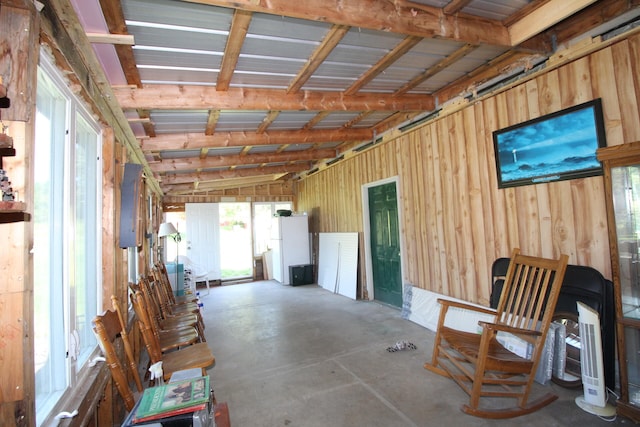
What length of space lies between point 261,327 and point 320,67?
344 centimetres

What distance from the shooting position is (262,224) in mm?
9266

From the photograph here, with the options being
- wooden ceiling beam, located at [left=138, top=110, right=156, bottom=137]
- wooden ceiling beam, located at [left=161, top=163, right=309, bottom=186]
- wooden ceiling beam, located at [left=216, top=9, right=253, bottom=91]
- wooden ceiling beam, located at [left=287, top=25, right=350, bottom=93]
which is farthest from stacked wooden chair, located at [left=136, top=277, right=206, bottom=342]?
wooden ceiling beam, located at [left=161, top=163, right=309, bottom=186]

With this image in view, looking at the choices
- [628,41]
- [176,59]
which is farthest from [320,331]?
[628,41]

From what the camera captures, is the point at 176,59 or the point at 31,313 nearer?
the point at 31,313

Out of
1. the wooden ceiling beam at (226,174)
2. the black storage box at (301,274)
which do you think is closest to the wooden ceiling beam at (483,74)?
the wooden ceiling beam at (226,174)

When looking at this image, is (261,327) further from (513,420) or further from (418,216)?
(513,420)

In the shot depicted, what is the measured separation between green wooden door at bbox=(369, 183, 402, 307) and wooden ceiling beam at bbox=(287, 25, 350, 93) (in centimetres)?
248

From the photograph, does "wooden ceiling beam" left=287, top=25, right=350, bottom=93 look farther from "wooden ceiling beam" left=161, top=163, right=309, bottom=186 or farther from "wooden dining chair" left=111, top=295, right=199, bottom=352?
"wooden ceiling beam" left=161, top=163, right=309, bottom=186

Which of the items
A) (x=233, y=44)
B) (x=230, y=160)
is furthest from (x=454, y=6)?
(x=230, y=160)

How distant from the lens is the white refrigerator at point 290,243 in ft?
25.5

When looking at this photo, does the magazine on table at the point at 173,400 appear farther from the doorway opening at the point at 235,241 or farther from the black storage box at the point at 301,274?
the doorway opening at the point at 235,241

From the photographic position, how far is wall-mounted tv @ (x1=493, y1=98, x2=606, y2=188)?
2.51 metres

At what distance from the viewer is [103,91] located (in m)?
2.20

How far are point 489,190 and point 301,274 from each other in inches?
202
